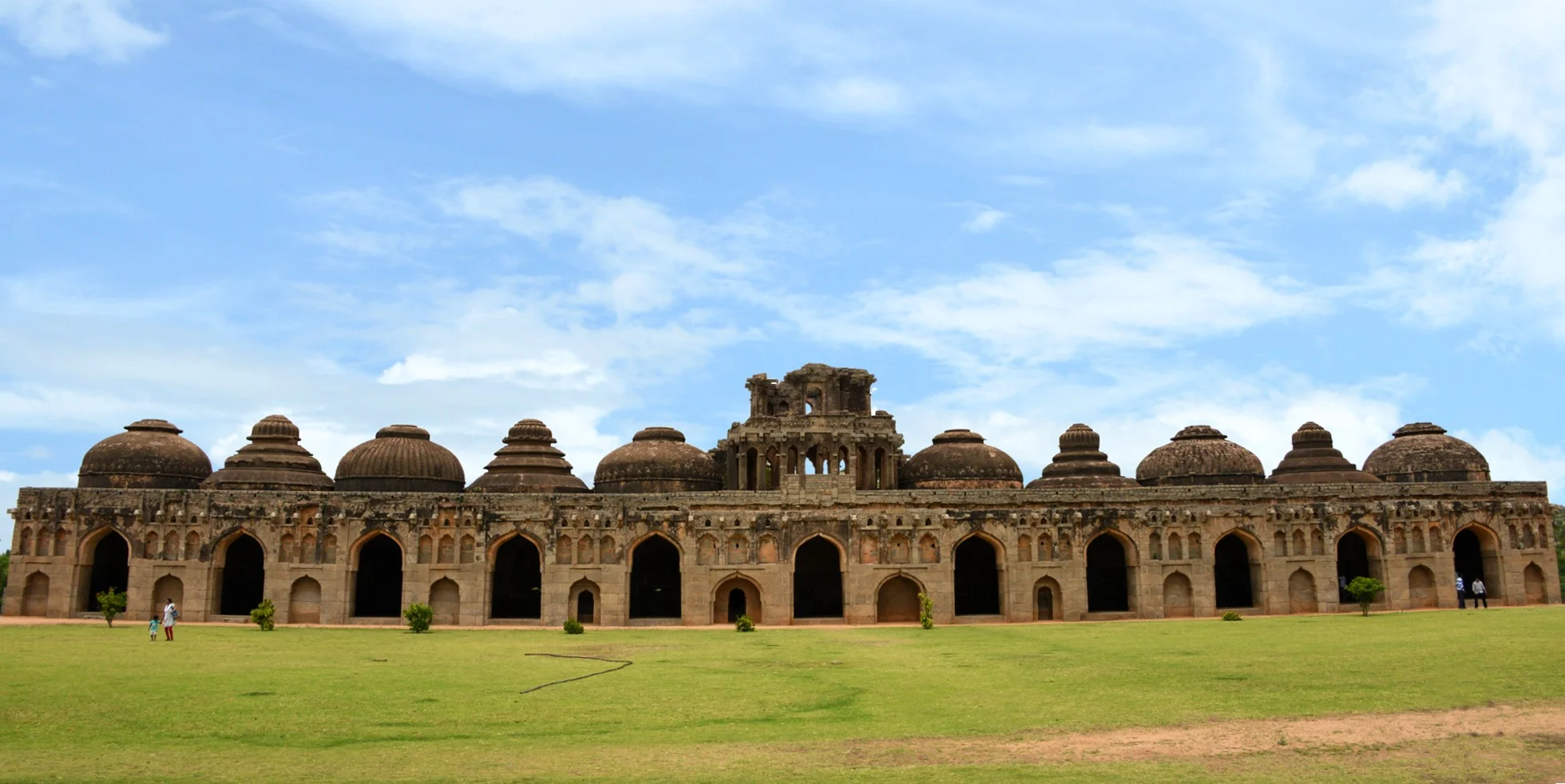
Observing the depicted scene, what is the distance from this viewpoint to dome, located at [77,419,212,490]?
168ft

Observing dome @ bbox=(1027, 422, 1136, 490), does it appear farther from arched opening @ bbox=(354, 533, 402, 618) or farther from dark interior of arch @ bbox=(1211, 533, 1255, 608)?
arched opening @ bbox=(354, 533, 402, 618)

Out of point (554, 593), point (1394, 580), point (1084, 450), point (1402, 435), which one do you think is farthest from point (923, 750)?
point (1402, 435)

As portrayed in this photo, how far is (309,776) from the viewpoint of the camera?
13641 millimetres

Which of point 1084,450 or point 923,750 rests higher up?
point 1084,450

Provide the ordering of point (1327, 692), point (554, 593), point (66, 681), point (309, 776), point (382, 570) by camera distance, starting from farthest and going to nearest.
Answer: point (382, 570) → point (554, 593) → point (66, 681) → point (1327, 692) → point (309, 776)

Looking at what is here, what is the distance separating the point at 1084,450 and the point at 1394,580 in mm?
15090

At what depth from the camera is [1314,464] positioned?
54.3m

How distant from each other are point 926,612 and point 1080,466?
1598 centimetres

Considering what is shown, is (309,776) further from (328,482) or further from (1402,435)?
(1402,435)

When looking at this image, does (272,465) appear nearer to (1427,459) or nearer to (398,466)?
(398,466)

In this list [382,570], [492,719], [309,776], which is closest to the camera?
[309,776]

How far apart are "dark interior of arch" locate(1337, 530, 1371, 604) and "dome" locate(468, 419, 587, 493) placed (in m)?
34.9

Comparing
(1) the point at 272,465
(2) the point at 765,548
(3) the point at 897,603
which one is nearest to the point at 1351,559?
(3) the point at 897,603

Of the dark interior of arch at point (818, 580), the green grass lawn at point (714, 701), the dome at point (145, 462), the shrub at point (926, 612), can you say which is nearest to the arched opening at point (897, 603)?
the shrub at point (926, 612)
